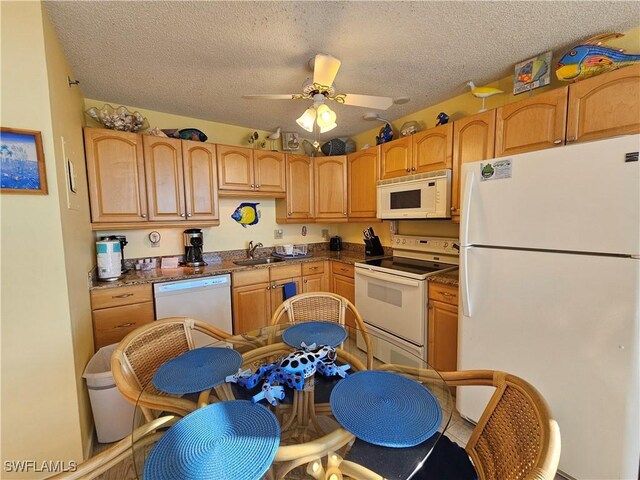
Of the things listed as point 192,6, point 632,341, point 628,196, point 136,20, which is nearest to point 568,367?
point 632,341

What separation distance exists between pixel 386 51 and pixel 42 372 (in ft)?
8.54

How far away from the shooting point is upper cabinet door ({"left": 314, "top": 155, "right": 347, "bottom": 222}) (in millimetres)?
3162

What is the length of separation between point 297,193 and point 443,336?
2069 millimetres

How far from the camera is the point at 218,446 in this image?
0.73 m

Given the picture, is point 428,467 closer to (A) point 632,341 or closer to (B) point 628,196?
(A) point 632,341

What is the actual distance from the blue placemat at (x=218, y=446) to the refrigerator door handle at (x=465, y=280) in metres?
1.30

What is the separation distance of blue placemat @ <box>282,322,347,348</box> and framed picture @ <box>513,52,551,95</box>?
201cm

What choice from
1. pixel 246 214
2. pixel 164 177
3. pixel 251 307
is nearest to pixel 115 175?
pixel 164 177

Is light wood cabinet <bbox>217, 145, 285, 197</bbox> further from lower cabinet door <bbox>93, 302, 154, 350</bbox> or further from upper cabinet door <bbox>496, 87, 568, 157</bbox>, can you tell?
upper cabinet door <bbox>496, 87, 568, 157</bbox>

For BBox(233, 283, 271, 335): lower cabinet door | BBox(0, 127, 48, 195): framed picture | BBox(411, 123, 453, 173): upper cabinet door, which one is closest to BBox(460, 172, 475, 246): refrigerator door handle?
BBox(411, 123, 453, 173): upper cabinet door

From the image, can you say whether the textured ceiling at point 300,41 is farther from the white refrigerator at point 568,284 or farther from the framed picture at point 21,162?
the white refrigerator at point 568,284

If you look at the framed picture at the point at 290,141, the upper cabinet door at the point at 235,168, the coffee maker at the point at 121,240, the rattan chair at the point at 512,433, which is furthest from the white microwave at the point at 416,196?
the coffee maker at the point at 121,240

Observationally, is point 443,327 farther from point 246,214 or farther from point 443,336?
point 246,214

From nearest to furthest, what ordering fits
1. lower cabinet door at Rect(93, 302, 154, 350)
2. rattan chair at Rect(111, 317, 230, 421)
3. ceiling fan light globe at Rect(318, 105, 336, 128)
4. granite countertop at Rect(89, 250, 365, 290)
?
rattan chair at Rect(111, 317, 230, 421) → ceiling fan light globe at Rect(318, 105, 336, 128) → lower cabinet door at Rect(93, 302, 154, 350) → granite countertop at Rect(89, 250, 365, 290)
